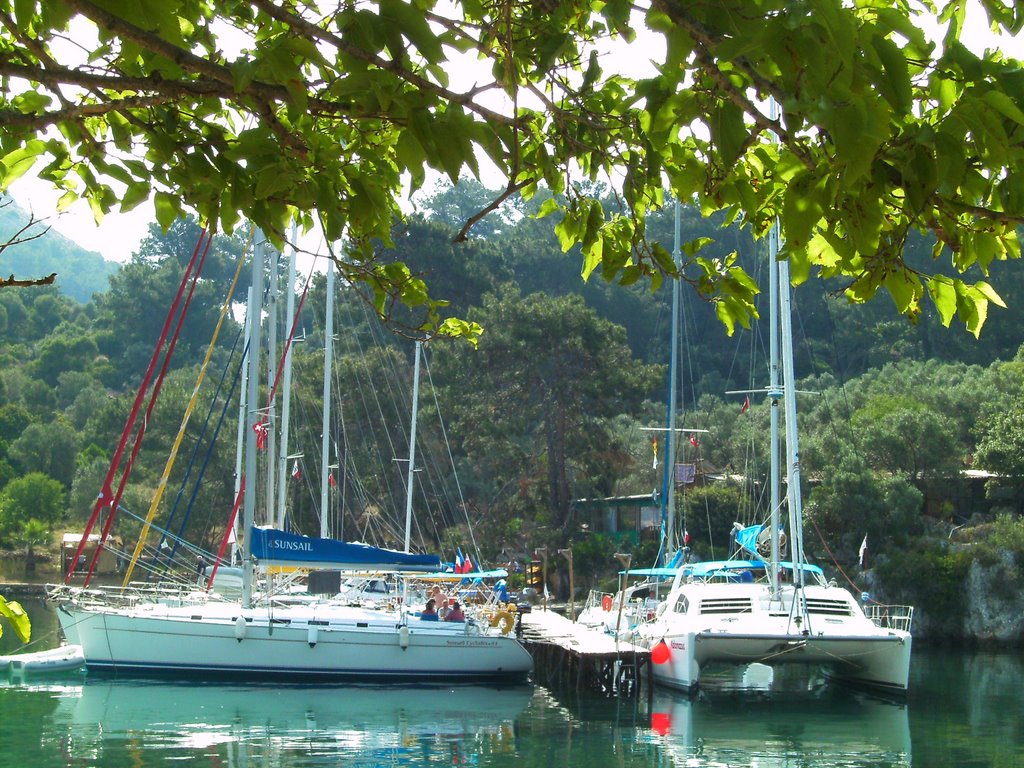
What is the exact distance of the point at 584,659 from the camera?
80.4ft

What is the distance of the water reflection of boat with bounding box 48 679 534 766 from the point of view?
1730cm

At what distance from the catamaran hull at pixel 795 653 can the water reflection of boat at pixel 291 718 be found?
297cm

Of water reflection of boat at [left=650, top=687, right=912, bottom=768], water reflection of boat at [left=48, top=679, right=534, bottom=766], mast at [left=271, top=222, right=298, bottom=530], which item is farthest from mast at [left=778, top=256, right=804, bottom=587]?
mast at [left=271, top=222, right=298, bottom=530]

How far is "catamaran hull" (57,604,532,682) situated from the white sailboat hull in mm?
4341

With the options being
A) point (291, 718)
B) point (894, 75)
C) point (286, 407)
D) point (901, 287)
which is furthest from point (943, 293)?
point (286, 407)

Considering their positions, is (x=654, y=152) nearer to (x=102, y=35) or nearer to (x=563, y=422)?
(x=102, y=35)

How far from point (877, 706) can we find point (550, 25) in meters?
19.7

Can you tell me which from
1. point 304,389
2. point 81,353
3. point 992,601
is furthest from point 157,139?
point 81,353

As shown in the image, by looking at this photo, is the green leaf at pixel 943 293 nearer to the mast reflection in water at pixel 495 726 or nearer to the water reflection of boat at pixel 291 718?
the mast reflection in water at pixel 495 726

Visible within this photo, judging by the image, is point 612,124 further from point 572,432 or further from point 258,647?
point 572,432

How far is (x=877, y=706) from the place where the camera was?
21.7 m

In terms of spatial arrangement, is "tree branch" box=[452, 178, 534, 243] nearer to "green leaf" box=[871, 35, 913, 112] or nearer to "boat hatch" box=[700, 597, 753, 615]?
"green leaf" box=[871, 35, 913, 112]

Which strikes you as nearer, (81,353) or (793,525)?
(793,525)

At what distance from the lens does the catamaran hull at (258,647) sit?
22.7m
